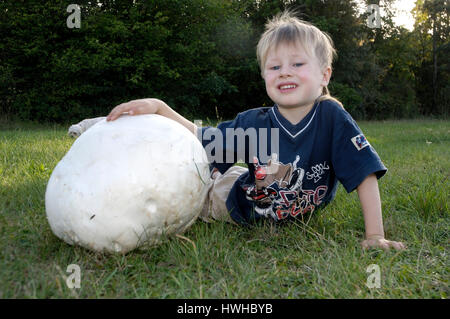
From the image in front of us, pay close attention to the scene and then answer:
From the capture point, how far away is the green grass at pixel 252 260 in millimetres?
1513

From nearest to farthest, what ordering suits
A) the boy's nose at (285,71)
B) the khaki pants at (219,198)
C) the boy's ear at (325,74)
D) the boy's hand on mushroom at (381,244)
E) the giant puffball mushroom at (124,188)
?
1. the giant puffball mushroom at (124,188)
2. the boy's hand on mushroom at (381,244)
3. the boy's nose at (285,71)
4. the boy's ear at (325,74)
5. the khaki pants at (219,198)

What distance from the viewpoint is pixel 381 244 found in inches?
77.9

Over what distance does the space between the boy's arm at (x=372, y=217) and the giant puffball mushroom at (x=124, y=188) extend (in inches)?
35.5

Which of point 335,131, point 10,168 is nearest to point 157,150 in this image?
point 335,131

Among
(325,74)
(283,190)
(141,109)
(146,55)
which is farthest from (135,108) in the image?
(146,55)

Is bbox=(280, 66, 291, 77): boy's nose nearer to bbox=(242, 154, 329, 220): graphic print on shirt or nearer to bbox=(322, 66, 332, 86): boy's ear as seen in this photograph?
bbox=(322, 66, 332, 86): boy's ear

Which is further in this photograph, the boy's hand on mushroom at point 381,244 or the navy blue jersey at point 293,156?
the navy blue jersey at point 293,156

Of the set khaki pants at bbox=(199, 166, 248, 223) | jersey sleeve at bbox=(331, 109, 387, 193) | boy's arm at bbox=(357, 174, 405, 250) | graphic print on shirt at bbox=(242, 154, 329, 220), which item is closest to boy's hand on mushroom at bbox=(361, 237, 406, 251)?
boy's arm at bbox=(357, 174, 405, 250)

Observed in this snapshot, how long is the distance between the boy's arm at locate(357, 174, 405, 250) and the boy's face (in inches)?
23.1

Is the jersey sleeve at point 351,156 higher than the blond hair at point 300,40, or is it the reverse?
the blond hair at point 300,40

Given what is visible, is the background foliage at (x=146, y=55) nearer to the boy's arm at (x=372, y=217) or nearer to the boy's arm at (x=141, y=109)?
the boy's arm at (x=141, y=109)

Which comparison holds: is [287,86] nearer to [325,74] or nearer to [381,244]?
[325,74]

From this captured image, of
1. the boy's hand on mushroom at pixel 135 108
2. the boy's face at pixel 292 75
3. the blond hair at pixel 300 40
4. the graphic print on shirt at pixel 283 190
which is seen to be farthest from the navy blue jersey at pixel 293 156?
the boy's hand on mushroom at pixel 135 108

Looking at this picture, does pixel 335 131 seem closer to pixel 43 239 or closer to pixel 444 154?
pixel 43 239
